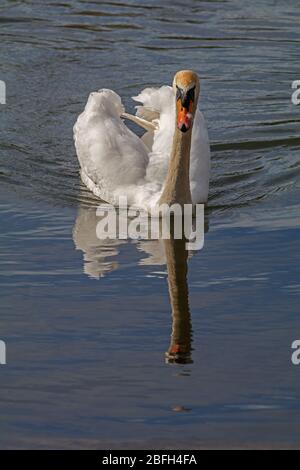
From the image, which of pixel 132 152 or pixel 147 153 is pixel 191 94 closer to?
pixel 132 152

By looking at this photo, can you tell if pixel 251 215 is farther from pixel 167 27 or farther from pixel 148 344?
pixel 167 27

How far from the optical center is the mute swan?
10.9m

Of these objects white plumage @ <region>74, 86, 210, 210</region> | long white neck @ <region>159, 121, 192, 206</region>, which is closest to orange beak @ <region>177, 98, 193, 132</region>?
long white neck @ <region>159, 121, 192, 206</region>

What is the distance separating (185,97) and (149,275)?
1.80m

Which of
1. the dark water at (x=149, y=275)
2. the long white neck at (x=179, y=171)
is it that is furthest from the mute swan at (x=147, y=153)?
the dark water at (x=149, y=275)

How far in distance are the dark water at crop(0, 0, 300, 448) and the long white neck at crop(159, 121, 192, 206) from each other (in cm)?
35

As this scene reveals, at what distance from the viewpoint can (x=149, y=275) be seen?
372 inches

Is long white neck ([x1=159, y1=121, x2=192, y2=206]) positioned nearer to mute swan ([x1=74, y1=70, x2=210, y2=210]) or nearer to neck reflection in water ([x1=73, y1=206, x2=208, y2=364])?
mute swan ([x1=74, y1=70, x2=210, y2=210])

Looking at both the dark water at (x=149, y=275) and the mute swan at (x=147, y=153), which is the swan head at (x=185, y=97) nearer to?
the mute swan at (x=147, y=153)

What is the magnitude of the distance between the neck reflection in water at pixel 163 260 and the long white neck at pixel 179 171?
22 cm

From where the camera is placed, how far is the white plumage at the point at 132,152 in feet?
37.3
